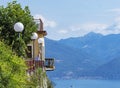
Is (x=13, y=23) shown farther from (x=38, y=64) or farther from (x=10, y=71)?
(x=10, y=71)

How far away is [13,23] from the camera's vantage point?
25.2 metres

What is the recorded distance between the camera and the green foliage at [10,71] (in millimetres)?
15155

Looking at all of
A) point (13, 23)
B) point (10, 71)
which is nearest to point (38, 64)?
point (13, 23)

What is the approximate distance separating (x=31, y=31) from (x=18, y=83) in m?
10.7

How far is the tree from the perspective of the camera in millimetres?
25030

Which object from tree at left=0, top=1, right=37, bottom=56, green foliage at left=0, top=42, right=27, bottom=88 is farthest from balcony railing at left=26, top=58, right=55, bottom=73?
green foliage at left=0, top=42, right=27, bottom=88

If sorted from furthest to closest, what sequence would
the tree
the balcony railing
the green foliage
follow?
the tree < the balcony railing < the green foliage

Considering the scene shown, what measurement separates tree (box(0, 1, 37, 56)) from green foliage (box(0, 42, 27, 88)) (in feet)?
23.9

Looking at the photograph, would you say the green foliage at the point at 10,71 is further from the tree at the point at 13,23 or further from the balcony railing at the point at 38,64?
the tree at the point at 13,23

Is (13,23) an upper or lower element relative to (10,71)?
upper

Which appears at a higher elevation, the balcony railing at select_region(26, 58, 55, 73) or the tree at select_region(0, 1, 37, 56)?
the tree at select_region(0, 1, 37, 56)

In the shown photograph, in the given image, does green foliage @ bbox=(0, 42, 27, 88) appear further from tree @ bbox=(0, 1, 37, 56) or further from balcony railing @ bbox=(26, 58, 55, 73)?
tree @ bbox=(0, 1, 37, 56)

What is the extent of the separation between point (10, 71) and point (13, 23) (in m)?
9.73

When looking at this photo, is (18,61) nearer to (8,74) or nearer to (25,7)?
(8,74)
